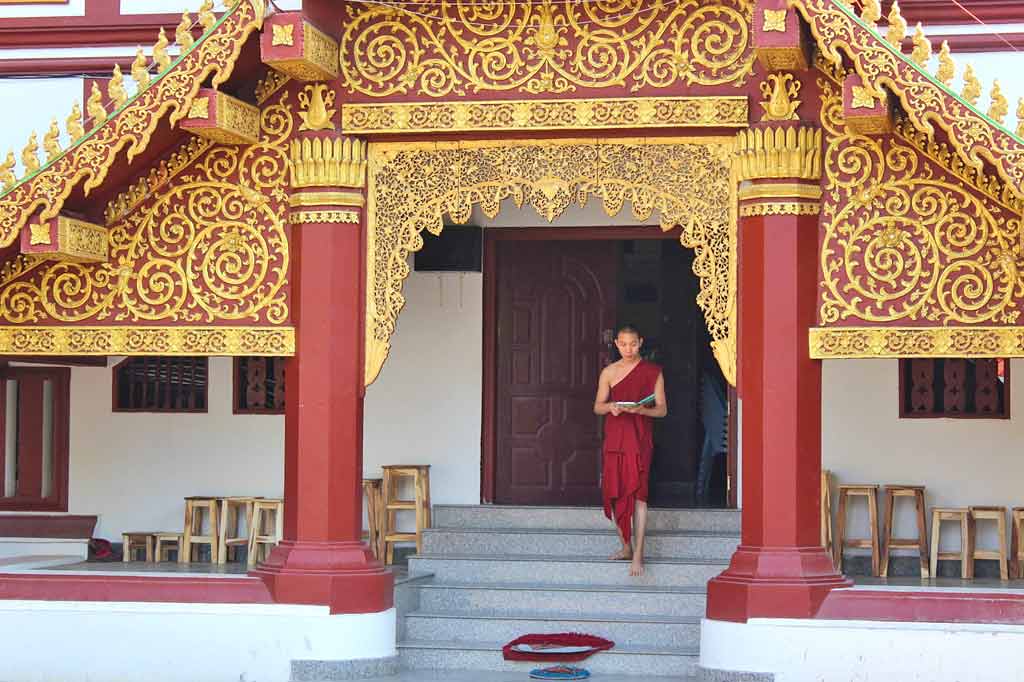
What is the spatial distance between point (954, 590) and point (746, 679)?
124 cm

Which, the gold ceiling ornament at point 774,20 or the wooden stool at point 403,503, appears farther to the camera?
the wooden stool at point 403,503

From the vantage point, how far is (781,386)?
888cm

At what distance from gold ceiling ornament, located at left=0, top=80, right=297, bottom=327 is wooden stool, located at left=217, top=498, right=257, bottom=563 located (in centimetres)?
256

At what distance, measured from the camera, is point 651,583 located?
10.2 m

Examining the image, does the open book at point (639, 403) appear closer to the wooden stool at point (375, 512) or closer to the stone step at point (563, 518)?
the stone step at point (563, 518)

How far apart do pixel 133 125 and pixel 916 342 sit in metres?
4.43

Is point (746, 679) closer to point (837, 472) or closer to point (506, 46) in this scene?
point (837, 472)

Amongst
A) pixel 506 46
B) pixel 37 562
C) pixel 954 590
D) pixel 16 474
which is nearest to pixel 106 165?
pixel 506 46

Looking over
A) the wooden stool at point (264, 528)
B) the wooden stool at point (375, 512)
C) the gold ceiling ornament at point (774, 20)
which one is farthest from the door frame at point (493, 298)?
the gold ceiling ornament at point (774, 20)

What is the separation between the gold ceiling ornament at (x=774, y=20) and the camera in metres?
8.35

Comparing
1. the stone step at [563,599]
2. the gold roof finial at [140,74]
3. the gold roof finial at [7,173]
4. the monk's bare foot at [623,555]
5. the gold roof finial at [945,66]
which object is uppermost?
the gold roof finial at [140,74]

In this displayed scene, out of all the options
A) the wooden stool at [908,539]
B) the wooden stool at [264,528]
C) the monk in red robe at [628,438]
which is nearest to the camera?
the monk in red robe at [628,438]

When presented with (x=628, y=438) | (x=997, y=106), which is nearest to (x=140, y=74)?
(x=628, y=438)

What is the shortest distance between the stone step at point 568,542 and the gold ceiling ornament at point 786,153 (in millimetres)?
2793
